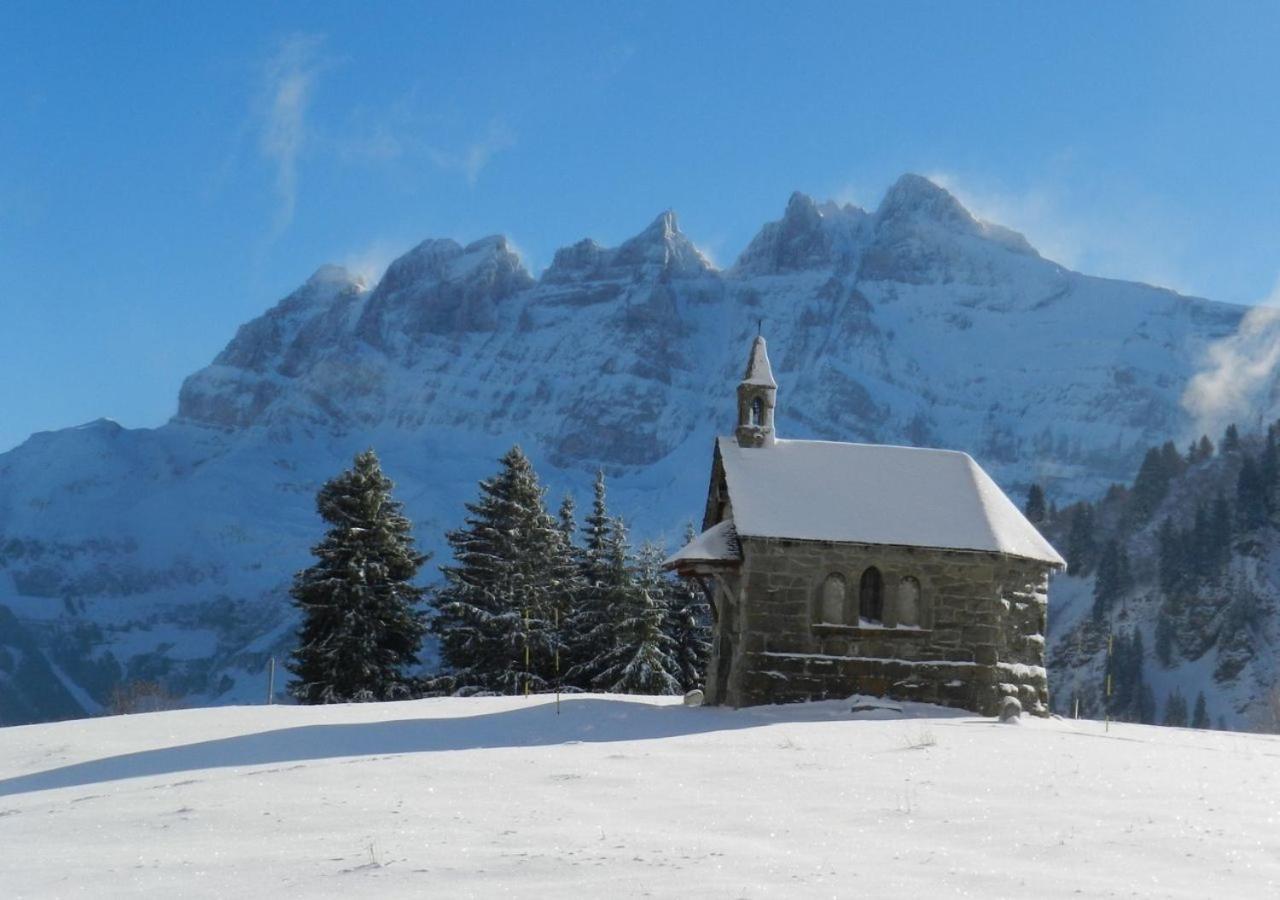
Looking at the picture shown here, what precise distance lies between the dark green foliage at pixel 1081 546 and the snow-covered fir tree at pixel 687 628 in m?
139

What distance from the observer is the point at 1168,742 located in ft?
73.5

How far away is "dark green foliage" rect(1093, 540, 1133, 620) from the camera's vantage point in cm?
15888

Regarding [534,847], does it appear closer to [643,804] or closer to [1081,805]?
[643,804]

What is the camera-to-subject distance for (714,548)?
2658 centimetres

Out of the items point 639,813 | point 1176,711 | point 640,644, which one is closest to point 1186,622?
point 1176,711

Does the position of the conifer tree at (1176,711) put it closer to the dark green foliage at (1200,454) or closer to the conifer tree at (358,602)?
the dark green foliage at (1200,454)

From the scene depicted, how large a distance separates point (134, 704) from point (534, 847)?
136ft

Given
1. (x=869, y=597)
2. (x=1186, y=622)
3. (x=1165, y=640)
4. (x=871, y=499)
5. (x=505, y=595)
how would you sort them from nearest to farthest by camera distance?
1. (x=869, y=597)
2. (x=871, y=499)
3. (x=505, y=595)
4. (x=1165, y=640)
5. (x=1186, y=622)

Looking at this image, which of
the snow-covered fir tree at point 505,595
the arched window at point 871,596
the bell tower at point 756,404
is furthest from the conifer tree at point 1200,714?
the arched window at point 871,596

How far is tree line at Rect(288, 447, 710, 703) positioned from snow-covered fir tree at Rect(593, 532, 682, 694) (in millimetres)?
43

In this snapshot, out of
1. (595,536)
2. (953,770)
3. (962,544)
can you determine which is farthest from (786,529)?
(595,536)

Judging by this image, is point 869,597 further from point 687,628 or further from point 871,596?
point 687,628

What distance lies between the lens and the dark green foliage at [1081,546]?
174 meters

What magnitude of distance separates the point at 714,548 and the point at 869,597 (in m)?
3.13
